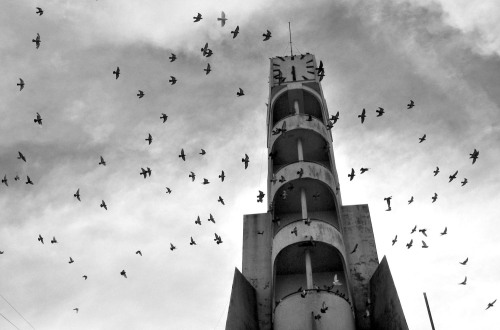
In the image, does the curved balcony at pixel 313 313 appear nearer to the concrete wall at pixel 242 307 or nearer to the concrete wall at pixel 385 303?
the concrete wall at pixel 385 303

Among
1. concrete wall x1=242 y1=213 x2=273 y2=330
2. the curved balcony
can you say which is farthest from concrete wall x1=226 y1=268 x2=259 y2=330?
the curved balcony

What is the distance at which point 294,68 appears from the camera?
3191 centimetres

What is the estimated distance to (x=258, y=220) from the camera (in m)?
29.0

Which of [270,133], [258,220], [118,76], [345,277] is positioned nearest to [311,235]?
[345,277]

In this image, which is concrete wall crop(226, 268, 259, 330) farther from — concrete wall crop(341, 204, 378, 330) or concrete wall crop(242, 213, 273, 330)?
concrete wall crop(341, 204, 378, 330)

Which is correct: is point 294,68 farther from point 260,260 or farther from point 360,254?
point 360,254

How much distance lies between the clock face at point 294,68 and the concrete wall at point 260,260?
8.89m

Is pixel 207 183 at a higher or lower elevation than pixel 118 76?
lower

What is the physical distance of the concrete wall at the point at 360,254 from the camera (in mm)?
23516

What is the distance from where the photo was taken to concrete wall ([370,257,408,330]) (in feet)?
65.0

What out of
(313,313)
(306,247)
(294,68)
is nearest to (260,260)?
(306,247)

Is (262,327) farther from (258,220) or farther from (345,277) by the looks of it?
(258,220)

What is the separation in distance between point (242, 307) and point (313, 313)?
168 inches

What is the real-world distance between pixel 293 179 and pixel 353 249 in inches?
197
